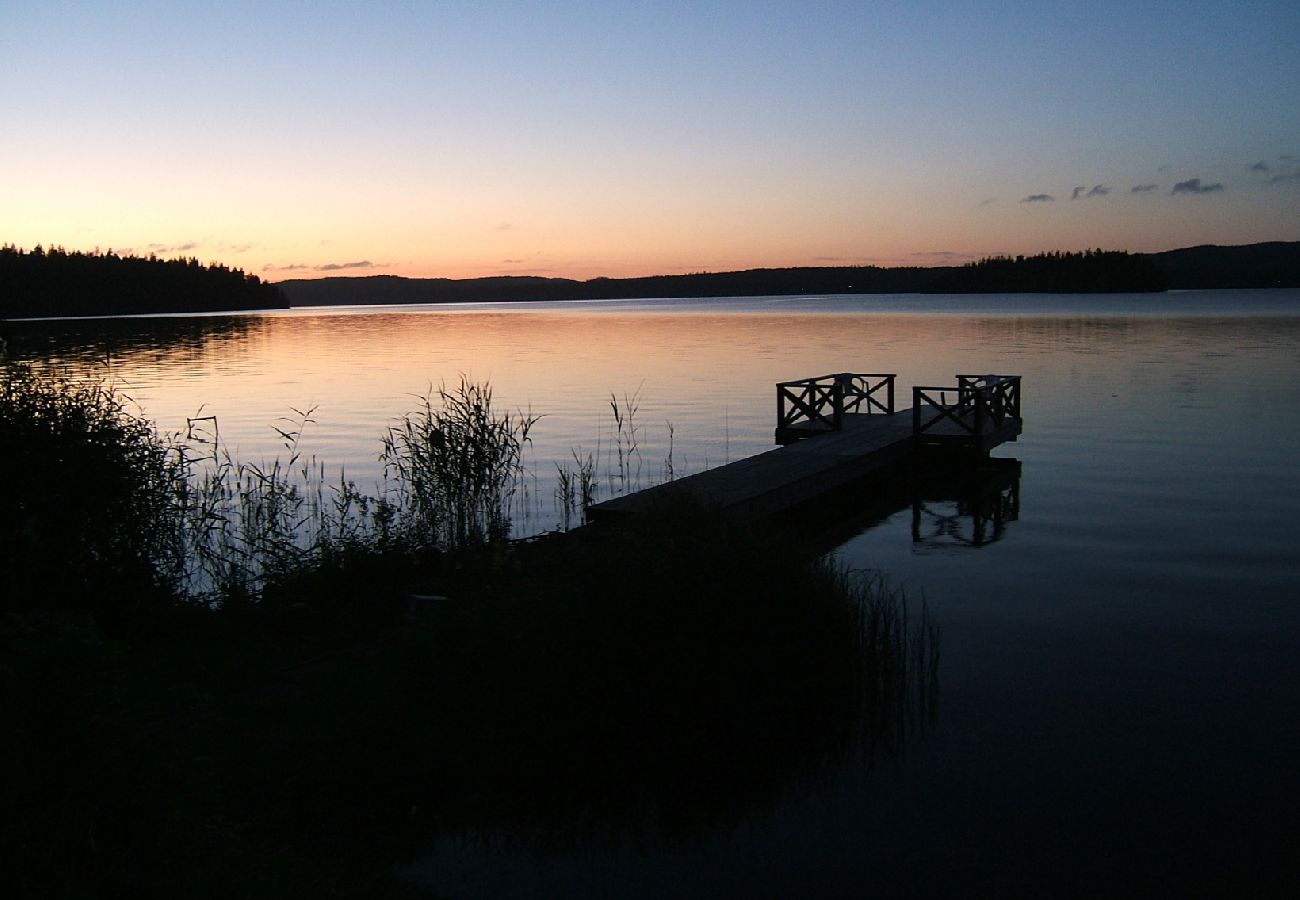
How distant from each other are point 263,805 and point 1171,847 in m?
6.04

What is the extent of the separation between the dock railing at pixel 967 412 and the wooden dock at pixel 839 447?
0.8 inches

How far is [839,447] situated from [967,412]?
14.2 feet

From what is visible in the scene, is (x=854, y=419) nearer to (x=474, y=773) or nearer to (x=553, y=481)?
(x=553, y=481)

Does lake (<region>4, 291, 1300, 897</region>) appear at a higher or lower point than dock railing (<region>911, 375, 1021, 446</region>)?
lower

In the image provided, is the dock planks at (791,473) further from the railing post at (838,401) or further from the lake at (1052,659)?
the lake at (1052,659)

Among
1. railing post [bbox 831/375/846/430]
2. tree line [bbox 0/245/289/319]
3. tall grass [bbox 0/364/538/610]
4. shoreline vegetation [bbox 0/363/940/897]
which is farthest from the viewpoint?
tree line [bbox 0/245/289/319]

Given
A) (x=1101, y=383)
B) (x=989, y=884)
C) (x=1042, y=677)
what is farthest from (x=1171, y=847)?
(x=1101, y=383)

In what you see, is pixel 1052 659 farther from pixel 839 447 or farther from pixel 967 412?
pixel 967 412

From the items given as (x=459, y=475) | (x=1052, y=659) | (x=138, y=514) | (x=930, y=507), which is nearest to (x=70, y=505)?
(x=138, y=514)

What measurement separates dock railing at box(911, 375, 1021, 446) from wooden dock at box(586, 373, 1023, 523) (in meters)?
0.02

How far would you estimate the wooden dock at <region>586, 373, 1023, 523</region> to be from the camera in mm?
15305

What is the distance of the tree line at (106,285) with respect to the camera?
119 m

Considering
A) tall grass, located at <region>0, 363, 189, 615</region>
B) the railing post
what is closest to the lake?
the railing post

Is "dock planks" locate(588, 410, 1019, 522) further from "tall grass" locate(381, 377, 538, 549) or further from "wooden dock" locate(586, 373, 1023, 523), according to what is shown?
"tall grass" locate(381, 377, 538, 549)
